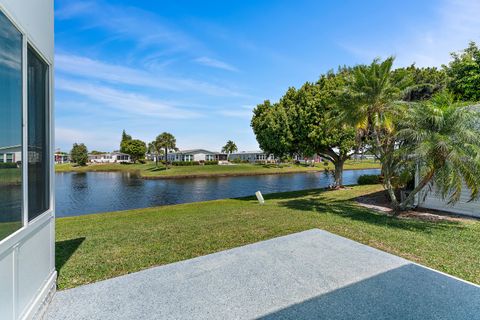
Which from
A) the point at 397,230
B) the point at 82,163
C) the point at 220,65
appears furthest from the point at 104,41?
the point at 82,163

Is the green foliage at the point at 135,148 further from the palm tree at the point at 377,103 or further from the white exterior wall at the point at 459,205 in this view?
the white exterior wall at the point at 459,205

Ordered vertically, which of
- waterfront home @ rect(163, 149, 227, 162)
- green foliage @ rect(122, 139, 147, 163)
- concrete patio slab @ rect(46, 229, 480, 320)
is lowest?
concrete patio slab @ rect(46, 229, 480, 320)

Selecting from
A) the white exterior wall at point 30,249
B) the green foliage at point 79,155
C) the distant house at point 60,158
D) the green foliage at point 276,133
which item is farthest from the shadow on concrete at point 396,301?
the distant house at point 60,158

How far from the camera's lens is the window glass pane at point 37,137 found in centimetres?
269

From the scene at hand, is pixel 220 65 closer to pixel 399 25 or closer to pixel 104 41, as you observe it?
pixel 104 41

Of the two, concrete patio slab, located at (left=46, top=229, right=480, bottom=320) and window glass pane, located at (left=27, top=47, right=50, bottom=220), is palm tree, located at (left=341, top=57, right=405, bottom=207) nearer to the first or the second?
concrete patio slab, located at (left=46, top=229, right=480, bottom=320)

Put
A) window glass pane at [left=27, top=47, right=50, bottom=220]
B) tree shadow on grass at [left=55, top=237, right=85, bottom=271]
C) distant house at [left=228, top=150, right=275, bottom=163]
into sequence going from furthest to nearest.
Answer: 1. distant house at [left=228, top=150, right=275, bottom=163]
2. tree shadow on grass at [left=55, top=237, right=85, bottom=271]
3. window glass pane at [left=27, top=47, right=50, bottom=220]

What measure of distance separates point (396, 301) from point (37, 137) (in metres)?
4.92

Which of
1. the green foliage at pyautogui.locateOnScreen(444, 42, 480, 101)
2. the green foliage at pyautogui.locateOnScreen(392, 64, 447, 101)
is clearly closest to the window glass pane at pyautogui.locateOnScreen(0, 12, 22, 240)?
the green foliage at pyautogui.locateOnScreen(392, 64, 447, 101)

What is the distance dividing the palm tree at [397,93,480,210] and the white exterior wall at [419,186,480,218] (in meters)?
1.16

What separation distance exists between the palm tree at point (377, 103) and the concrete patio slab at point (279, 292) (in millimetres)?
5179

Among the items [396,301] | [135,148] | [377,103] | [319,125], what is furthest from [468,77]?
[135,148]

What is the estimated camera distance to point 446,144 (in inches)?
253

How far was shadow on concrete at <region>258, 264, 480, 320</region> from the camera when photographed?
288 cm
